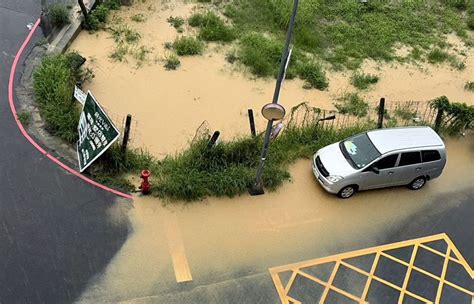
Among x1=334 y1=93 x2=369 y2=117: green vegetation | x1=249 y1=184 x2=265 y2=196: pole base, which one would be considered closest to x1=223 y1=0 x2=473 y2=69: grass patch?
x1=334 y1=93 x2=369 y2=117: green vegetation

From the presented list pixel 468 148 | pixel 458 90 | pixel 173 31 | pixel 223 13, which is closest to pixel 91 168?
pixel 173 31

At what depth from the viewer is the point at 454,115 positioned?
18703 mm

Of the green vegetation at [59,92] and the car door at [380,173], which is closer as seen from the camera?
the car door at [380,173]

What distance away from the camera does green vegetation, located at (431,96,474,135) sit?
18391 mm

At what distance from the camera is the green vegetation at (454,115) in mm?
18391

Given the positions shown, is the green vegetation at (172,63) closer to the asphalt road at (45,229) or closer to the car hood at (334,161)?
the asphalt road at (45,229)

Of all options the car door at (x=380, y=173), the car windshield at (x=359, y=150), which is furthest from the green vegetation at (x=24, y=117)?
the car door at (x=380, y=173)

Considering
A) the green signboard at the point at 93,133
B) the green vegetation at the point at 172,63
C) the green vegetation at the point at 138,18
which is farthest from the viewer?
the green vegetation at the point at 138,18

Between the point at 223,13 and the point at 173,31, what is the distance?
8.01ft

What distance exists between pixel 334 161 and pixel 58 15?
11179 mm

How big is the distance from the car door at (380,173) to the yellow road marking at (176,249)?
17.4 feet

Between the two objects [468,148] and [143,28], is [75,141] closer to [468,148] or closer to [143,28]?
[143,28]

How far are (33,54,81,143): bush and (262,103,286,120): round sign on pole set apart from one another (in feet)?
20.1

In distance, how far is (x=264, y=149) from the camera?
596 inches
